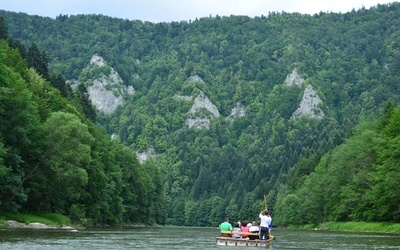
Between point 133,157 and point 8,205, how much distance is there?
73.3m

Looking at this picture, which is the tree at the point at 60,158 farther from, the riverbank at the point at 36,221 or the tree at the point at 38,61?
the tree at the point at 38,61

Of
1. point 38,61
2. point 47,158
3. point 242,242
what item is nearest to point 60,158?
point 47,158

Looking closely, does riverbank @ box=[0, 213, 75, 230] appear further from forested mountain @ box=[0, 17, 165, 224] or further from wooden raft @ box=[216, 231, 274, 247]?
wooden raft @ box=[216, 231, 274, 247]

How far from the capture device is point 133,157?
149 metres

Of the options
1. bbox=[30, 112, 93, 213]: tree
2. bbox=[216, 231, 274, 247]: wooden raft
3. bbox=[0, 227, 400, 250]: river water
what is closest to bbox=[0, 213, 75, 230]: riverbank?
bbox=[30, 112, 93, 213]: tree

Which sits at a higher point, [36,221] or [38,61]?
[38,61]

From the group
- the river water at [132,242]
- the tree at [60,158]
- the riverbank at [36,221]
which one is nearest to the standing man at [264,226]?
the river water at [132,242]

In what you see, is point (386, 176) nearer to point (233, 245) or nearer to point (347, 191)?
point (347, 191)

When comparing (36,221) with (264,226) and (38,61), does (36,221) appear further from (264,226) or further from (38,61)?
(38,61)

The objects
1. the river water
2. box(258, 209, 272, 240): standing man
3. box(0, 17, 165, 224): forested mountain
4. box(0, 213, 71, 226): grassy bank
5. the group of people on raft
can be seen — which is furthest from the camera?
box(0, 213, 71, 226): grassy bank

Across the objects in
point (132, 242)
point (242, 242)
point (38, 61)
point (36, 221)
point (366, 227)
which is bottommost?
point (242, 242)

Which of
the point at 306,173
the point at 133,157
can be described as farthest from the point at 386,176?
the point at 306,173

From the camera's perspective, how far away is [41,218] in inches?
3314

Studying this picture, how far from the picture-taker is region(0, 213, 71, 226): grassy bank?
76.2 metres
